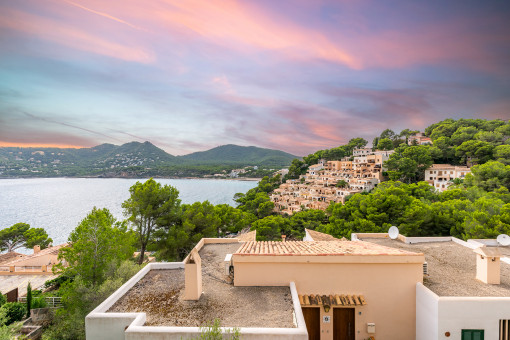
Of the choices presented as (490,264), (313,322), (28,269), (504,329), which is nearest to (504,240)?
(490,264)

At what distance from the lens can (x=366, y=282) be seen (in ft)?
20.6

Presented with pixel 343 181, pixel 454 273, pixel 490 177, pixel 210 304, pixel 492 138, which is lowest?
pixel 210 304

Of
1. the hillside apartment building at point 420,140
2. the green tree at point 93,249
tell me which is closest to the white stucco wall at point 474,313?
the green tree at point 93,249

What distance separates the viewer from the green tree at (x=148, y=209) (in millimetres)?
15375

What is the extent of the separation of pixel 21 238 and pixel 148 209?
28.4 m

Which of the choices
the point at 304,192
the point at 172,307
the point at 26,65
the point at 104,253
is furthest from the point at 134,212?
the point at 304,192

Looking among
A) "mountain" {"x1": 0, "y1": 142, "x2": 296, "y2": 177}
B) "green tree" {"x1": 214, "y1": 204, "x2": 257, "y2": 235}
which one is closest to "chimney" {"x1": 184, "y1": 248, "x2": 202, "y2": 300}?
"green tree" {"x1": 214, "y1": 204, "x2": 257, "y2": 235}

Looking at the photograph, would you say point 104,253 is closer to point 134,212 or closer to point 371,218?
point 134,212

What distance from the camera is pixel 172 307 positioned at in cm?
539

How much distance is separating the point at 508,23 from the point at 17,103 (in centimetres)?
7162

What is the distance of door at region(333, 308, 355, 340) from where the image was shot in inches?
247

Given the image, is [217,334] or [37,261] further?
[37,261]

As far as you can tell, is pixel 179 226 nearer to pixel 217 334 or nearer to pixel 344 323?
pixel 344 323

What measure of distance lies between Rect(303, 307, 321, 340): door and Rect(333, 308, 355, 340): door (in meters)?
0.43
